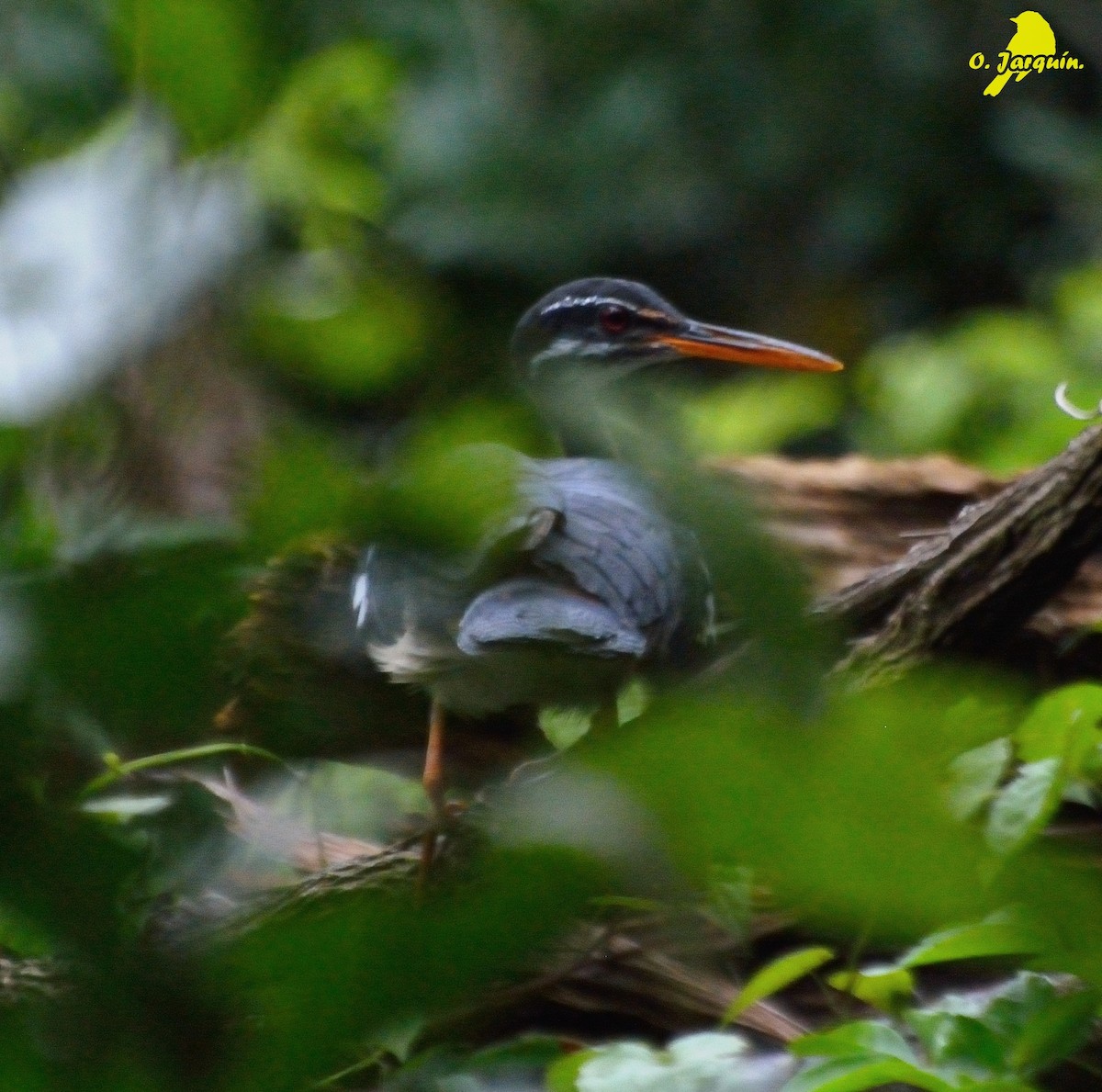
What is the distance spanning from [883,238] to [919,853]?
5.73 metres

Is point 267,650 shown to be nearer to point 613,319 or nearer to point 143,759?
point 143,759

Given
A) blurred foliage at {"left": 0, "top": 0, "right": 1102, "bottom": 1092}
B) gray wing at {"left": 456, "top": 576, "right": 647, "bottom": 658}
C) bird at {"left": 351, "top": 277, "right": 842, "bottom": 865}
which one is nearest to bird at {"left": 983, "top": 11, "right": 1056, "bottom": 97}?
bird at {"left": 351, "top": 277, "right": 842, "bottom": 865}

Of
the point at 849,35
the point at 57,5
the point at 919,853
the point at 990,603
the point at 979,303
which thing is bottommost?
the point at 979,303

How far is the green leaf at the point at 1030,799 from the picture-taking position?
1.30 m

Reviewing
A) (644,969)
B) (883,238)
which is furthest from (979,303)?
(644,969)

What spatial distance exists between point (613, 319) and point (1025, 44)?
312 centimetres

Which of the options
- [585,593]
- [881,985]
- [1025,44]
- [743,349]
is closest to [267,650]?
[881,985]

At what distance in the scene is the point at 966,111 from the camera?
573 centimetres

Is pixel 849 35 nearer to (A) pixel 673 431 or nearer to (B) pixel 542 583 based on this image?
(B) pixel 542 583

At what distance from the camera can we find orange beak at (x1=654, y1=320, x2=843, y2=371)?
3.21 m

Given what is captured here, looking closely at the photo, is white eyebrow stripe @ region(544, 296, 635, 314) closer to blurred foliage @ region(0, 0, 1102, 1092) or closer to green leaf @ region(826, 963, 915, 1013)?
green leaf @ region(826, 963, 915, 1013)

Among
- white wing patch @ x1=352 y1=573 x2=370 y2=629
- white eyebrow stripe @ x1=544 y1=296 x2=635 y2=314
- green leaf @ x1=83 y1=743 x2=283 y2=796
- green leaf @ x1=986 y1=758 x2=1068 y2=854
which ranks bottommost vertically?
white eyebrow stripe @ x1=544 y1=296 x2=635 y2=314

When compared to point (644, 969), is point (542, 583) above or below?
above

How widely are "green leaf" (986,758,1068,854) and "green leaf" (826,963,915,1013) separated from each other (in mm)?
236
